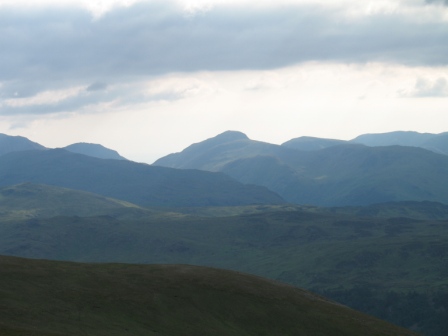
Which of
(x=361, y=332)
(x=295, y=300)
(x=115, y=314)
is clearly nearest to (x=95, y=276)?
(x=115, y=314)

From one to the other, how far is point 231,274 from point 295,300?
14144 millimetres

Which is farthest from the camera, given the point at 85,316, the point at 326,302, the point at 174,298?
the point at 326,302

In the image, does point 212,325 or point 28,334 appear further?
point 212,325

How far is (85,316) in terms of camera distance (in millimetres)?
86125

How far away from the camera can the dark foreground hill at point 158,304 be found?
8431 centimetres

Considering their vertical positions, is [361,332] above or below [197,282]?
below

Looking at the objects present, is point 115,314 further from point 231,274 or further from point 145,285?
point 231,274

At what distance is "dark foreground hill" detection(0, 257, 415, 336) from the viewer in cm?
8431

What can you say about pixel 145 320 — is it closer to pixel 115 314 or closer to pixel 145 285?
pixel 115 314

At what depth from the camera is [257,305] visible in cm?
10806

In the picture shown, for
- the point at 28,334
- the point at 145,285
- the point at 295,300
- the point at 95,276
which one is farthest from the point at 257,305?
the point at 28,334

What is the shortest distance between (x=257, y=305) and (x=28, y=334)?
46.9 metres

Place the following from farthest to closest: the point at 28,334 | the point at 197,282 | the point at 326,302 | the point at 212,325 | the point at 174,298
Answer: the point at 326,302, the point at 197,282, the point at 174,298, the point at 212,325, the point at 28,334

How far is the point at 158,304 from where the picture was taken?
9875 cm
